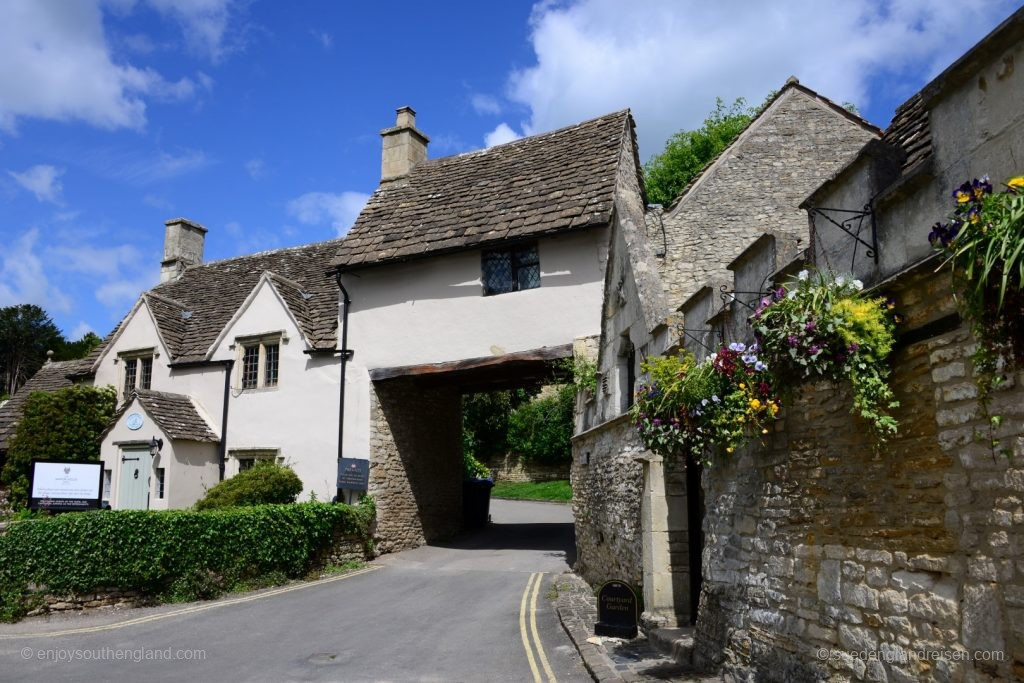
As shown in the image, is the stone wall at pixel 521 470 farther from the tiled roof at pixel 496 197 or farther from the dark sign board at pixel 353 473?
the dark sign board at pixel 353 473

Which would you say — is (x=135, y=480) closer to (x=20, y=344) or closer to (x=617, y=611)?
(x=617, y=611)

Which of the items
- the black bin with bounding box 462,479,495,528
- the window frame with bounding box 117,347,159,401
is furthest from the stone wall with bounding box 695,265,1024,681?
the window frame with bounding box 117,347,159,401

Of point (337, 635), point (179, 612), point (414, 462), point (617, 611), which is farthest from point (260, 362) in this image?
point (617, 611)

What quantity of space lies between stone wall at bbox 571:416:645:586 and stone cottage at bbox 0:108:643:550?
3.83m

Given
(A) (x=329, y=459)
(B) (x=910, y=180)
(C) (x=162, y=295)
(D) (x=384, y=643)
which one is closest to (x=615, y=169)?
(A) (x=329, y=459)

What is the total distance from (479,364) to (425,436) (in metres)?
4.63

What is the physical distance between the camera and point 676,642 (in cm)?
891

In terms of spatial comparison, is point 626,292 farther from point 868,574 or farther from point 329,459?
point 329,459

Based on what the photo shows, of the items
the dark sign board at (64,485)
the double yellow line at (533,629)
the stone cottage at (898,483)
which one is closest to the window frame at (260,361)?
the dark sign board at (64,485)

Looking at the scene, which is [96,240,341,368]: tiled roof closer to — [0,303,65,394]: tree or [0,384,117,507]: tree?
[0,384,117,507]: tree

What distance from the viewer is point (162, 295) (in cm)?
2650

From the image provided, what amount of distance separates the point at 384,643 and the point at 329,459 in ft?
31.5

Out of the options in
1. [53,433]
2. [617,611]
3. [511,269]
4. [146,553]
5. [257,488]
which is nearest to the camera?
[617,611]

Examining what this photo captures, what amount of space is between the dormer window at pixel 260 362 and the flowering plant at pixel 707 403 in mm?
15346
